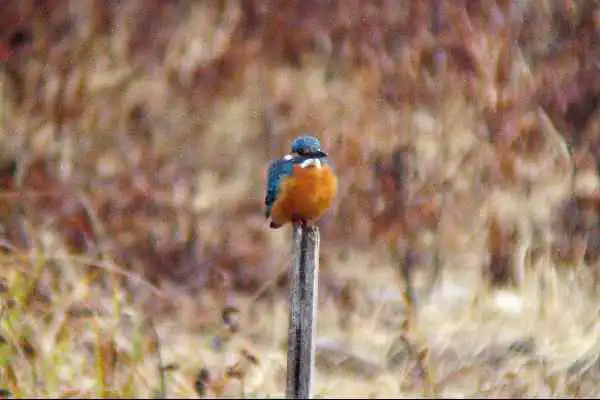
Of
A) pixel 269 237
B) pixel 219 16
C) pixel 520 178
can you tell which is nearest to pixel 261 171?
pixel 269 237

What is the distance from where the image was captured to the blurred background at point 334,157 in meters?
5.07

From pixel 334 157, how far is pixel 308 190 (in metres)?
2.39

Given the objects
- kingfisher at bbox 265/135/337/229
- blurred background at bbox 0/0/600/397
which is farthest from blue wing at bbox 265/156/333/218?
→ blurred background at bbox 0/0/600/397

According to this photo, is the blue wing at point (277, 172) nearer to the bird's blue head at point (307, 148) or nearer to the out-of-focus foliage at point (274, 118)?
the bird's blue head at point (307, 148)

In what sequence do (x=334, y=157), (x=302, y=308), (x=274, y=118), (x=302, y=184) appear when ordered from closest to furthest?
(x=302, y=308)
(x=302, y=184)
(x=334, y=157)
(x=274, y=118)

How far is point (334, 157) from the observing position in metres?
5.53

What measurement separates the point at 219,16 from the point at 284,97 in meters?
0.58

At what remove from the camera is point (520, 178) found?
5324mm

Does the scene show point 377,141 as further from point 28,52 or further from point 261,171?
point 28,52

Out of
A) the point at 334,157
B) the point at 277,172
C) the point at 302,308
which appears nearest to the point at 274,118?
the point at 334,157

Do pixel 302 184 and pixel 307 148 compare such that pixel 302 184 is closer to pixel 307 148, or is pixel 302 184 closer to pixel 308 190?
pixel 308 190

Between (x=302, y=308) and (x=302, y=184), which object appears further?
(x=302, y=184)

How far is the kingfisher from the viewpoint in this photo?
3156 millimetres

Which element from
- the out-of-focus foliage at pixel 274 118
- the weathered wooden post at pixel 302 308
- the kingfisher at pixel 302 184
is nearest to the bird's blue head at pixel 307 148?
the kingfisher at pixel 302 184
